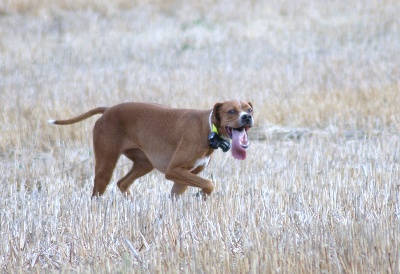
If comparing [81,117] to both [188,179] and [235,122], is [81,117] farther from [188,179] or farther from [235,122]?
[235,122]

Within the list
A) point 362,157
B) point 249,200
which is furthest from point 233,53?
point 249,200

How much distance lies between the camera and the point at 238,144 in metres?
6.84

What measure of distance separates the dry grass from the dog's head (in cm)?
42

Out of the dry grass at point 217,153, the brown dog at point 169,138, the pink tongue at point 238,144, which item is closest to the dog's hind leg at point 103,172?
the brown dog at point 169,138

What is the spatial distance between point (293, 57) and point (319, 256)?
12.6 m

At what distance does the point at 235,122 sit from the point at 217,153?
2804 millimetres

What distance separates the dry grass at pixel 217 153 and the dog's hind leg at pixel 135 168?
152 mm

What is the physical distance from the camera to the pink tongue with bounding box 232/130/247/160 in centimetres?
685

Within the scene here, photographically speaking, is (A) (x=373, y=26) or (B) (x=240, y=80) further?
→ (A) (x=373, y=26)

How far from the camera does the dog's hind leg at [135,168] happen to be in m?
8.05

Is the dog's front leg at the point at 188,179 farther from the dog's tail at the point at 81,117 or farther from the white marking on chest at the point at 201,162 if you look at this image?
the dog's tail at the point at 81,117

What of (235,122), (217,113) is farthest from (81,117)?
(235,122)

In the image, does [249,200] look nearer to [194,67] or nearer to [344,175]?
[344,175]

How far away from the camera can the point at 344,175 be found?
8023 mm
